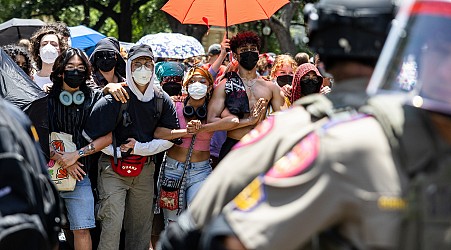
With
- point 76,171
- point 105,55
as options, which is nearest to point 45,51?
point 105,55

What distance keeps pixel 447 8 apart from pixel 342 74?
0.41 meters

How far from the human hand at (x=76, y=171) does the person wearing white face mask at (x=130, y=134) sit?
24 centimetres

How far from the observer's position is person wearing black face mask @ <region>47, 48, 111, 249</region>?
23.0 feet

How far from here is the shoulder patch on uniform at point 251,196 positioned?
2.82 metres

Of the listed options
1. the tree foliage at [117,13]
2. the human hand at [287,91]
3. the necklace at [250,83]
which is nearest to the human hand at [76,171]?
the necklace at [250,83]

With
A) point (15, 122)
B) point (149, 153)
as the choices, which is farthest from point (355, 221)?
point (149, 153)

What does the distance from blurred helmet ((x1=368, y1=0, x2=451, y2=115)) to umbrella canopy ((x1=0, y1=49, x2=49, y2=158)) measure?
12.3 feet

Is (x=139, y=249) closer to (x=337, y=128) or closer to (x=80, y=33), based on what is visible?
(x=337, y=128)

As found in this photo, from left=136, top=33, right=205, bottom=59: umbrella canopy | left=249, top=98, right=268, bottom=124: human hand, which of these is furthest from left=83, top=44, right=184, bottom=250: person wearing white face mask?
left=136, top=33, right=205, bottom=59: umbrella canopy

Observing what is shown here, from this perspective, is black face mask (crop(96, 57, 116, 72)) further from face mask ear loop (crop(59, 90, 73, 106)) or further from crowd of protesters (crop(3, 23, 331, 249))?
face mask ear loop (crop(59, 90, 73, 106))

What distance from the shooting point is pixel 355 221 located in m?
2.61

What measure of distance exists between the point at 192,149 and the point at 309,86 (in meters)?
1.34

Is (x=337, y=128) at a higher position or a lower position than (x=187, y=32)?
higher

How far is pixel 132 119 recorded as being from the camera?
721 centimetres
